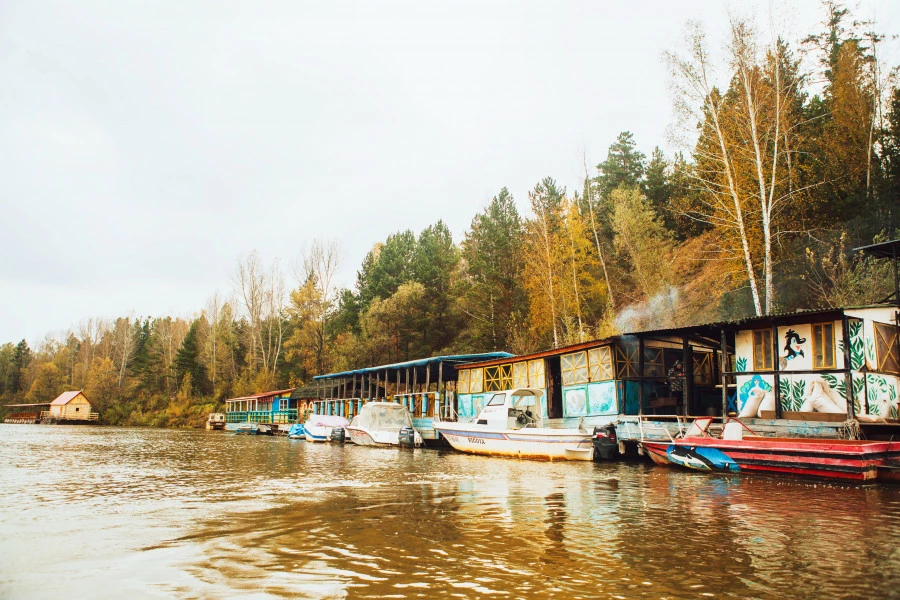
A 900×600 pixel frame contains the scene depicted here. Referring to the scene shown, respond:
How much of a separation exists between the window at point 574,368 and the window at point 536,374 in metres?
1.34

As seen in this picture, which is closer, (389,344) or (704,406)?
(704,406)

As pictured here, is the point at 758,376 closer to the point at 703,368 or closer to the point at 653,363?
the point at 653,363

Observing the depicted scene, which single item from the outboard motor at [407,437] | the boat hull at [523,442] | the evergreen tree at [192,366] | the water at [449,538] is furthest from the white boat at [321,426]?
the evergreen tree at [192,366]

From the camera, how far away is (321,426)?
3766cm

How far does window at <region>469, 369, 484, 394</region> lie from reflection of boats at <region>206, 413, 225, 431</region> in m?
41.6

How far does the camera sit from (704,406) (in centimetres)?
2394

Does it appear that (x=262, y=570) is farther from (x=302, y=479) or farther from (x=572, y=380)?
(x=572, y=380)

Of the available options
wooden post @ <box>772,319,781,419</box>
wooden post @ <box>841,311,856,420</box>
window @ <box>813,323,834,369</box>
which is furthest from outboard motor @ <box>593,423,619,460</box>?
wooden post @ <box>841,311,856,420</box>

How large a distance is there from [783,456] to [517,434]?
30.8 ft

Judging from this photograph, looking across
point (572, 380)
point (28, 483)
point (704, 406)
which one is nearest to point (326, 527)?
point (28, 483)

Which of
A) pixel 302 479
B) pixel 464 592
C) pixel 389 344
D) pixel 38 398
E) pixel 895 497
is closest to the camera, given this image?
pixel 464 592

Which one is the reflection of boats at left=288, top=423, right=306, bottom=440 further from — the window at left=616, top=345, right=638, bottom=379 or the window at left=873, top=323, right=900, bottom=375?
the window at left=873, top=323, right=900, bottom=375

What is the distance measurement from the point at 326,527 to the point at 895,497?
11086mm

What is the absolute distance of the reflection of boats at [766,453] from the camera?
43.5ft
